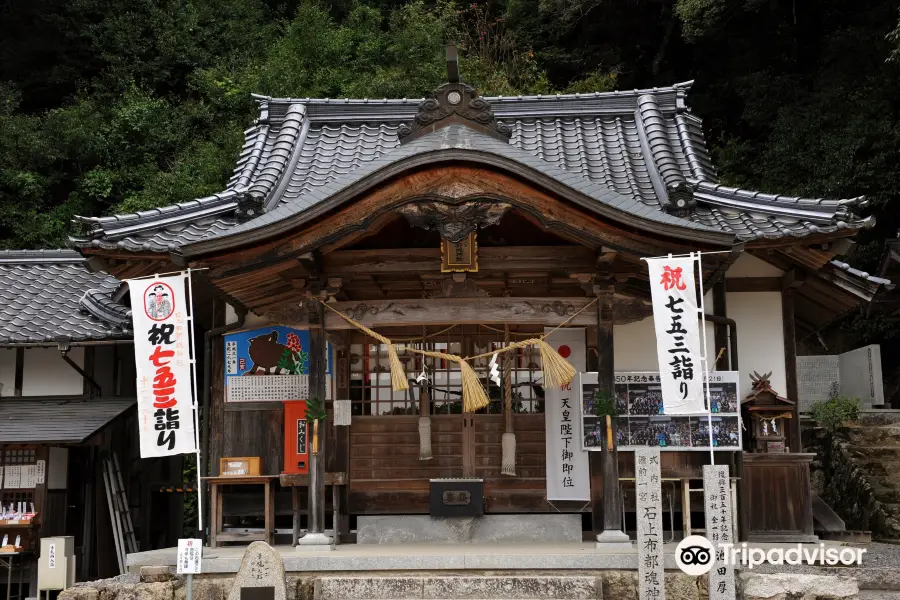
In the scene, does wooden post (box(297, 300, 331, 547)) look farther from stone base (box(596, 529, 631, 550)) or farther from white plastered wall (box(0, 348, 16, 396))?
white plastered wall (box(0, 348, 16, 396))

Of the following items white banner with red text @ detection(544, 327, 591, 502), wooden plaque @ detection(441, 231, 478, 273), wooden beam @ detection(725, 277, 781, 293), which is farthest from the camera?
wooden beam @ detection(725, 277, 781, 293)

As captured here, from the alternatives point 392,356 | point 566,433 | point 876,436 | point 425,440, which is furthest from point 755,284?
point 876,436

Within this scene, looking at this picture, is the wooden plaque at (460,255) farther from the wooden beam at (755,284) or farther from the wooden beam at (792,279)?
the wooden beam at (792,279)

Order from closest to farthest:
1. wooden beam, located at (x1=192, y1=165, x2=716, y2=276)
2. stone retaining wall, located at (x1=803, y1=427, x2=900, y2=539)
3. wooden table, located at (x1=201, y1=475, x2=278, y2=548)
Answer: wooden beam, located at (x1=192, y1=165, x2=716, y2=276) → wooden table, located at (x1=201, y1=475, x2=278, y2=548) → stone retaining wall, located at (x1=803, y1=427, x2=900, y2=539)

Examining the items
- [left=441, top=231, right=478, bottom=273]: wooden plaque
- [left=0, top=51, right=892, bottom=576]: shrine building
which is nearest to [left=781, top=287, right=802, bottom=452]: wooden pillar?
[left=0, top=51, right=892, bottom=576]: shrine building

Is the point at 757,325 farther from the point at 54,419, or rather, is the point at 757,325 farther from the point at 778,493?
the point at 54,419

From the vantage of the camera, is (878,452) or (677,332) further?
(878,452)

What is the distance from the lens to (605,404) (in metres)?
10.8

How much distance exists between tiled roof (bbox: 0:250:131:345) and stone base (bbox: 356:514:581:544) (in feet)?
15.7

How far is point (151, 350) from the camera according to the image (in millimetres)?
10320

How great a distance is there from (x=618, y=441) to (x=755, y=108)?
1519 centimetres

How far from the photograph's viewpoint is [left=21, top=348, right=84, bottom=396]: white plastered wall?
14914mm

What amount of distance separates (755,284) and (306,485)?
255 inches

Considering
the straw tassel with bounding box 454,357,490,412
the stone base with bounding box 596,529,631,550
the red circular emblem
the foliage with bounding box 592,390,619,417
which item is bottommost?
the stone base with bounding box 596,529,631,550
